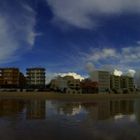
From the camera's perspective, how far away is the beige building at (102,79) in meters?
149

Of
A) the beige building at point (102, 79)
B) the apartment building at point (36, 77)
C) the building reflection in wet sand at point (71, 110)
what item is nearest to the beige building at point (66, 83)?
the apartment building at point (36, 77)

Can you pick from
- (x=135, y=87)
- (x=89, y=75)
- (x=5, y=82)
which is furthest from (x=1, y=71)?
(x=135, y=87)

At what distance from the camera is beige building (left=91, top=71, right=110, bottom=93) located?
14944cm

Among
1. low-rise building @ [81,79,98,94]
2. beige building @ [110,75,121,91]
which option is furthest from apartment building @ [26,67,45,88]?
beige building @ [110,75,121,91]

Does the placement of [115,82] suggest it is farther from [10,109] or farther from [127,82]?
[10,109]

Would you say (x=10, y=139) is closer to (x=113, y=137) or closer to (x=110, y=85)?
(x=113, y=137)

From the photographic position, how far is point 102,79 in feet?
506

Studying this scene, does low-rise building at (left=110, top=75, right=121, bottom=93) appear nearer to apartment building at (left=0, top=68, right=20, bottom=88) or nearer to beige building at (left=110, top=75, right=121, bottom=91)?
beige building at (left=110, top=75, right=121, bottom=91)

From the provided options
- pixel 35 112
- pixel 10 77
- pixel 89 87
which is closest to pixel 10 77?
pixel 10 77

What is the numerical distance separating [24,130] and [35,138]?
3114mm

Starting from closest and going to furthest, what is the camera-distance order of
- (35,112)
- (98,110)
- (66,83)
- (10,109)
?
(35,112) < (10,109) < (98,110) < (66,83)

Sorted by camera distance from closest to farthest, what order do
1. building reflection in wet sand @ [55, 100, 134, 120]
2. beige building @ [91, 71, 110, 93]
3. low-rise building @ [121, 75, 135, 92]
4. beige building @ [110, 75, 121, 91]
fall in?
building reflection in wet sand @ [55, 100, 134, 120], beige building @ [91, 71, 110, 93], beige building @ [110, 75, 121, 91], low-rise building @ [121, 75, 135, 92]

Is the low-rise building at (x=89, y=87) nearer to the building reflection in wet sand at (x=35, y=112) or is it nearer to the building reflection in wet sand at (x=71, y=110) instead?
the building reflection in wet sand at (x=71, y=110)

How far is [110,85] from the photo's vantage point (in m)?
168
